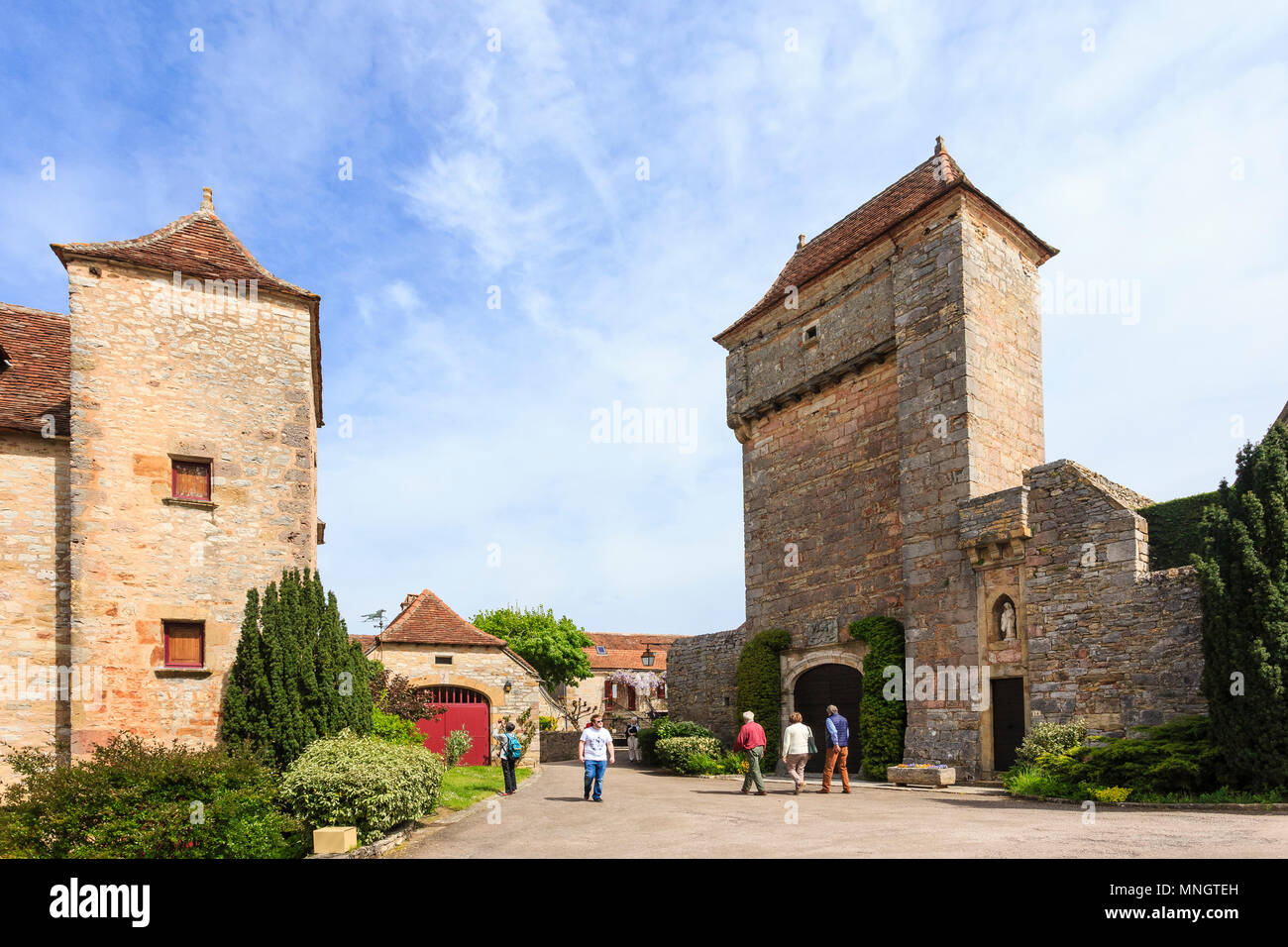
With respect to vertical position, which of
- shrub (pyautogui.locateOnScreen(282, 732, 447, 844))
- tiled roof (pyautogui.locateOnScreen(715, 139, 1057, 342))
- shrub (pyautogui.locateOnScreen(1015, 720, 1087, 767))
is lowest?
shrub (pyautogui.locateOnScreen(1015, 720, 1087, 767))

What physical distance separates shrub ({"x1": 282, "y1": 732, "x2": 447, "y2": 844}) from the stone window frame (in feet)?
17.9

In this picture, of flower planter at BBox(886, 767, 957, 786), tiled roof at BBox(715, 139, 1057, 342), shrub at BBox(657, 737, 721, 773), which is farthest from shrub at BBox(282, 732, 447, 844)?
tiled roof at BBox(715, 139, 1057, 342)

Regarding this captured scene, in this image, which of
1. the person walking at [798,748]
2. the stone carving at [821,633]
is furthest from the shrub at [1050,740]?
the stone carving at [821,633]

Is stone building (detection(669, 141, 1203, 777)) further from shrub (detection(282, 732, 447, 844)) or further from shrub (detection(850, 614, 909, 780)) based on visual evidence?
shrub (detection(282, 732, 447, 844))

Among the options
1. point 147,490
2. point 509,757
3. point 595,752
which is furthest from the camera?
point 509,757

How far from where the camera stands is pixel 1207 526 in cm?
1174

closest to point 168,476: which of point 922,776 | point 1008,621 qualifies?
point 922,776

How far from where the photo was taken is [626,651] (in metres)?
53.5

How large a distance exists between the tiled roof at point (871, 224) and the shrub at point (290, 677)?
13.4m

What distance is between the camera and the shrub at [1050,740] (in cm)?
1299

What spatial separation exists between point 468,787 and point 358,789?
6336 millimetres

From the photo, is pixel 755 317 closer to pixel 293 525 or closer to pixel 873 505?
pixel 873 505

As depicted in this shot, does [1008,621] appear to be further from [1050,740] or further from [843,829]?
[843,829]

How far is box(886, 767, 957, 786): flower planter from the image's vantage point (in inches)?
563
